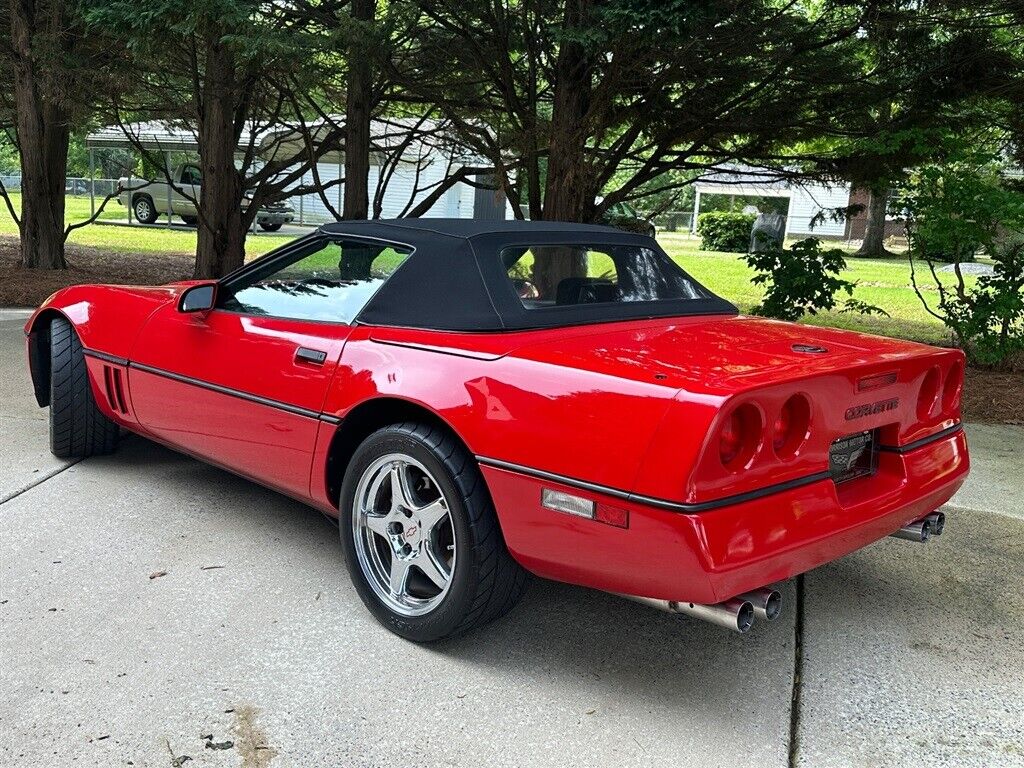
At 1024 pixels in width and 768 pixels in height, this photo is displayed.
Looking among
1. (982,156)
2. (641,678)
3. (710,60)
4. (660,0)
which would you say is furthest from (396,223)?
(982,156)

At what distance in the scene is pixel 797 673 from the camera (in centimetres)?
306

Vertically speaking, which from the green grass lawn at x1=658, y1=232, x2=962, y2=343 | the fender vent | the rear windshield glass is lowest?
the fender vent

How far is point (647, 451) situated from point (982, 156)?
6018 mm

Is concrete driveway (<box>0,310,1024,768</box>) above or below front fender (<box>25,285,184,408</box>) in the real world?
below

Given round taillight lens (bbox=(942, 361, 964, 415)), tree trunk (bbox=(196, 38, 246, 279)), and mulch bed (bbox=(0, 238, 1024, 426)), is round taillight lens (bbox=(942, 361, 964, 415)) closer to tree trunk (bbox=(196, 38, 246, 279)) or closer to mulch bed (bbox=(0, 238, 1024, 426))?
mulch bed (bbox=(0, 238, 1024, 426))

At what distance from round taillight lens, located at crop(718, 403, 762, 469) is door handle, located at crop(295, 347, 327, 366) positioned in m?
1.53

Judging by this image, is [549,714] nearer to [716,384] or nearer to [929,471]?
[716,384]

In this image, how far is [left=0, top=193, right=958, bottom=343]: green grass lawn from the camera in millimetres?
11523

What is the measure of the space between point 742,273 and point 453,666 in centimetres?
1655

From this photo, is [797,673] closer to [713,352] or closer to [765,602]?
[765,602]

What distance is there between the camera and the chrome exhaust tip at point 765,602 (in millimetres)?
2674

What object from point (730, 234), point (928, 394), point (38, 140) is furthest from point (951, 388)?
point (730, 234)

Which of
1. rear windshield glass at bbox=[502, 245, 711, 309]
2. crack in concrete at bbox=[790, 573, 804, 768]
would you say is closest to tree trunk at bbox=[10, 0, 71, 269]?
rear windshield glass at bbox=[502, 245, 711, 309]

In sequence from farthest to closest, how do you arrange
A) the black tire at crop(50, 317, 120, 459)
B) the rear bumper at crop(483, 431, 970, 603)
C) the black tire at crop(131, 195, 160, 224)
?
the black tire at crop(131, 195, 160, 224), the black tire at crop(50, 317, 120, 459), the rear bumper at crop(483, 431, 970, 603)
